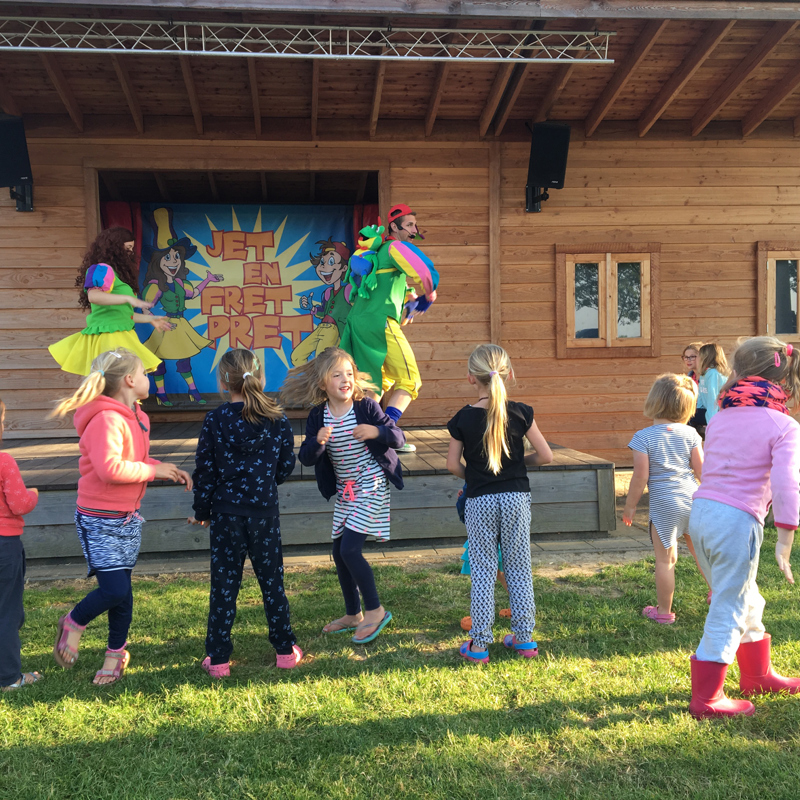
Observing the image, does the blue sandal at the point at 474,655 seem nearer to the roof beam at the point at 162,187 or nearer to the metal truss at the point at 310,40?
the metal truss at the point at 310,40

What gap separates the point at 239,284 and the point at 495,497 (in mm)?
7516

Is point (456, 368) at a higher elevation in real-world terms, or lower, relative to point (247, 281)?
lower

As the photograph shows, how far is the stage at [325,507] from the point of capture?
5.04 m

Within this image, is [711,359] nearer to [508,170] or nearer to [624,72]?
[624,72]

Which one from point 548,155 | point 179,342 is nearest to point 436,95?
point 548,155

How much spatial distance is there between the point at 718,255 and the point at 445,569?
5953 mm

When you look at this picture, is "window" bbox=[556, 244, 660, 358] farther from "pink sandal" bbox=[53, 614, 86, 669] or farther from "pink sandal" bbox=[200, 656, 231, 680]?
"pink sandal" bbox=[53, 614, 86, 669]

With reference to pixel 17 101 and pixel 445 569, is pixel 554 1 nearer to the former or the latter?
pixel 445 569

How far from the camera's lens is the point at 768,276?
856cm

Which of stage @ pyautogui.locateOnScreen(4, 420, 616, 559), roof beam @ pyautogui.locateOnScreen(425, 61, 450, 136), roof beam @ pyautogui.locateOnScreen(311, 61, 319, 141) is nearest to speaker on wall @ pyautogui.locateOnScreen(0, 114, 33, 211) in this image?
roof beam @ pyautogui.locateOnScreen(311, 61, 319, 141)

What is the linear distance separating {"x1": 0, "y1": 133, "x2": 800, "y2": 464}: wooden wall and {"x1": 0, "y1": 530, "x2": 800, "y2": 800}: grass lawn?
4745mm

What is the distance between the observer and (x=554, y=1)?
243 inches

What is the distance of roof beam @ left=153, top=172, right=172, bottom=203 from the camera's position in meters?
9.08

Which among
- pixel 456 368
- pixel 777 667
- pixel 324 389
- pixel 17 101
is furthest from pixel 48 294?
pixel 777 667
